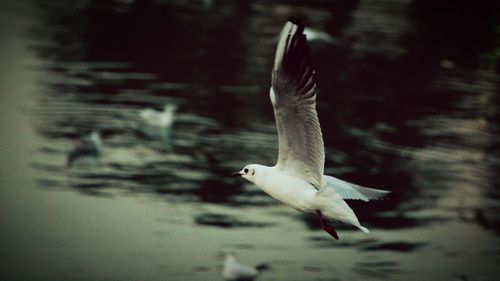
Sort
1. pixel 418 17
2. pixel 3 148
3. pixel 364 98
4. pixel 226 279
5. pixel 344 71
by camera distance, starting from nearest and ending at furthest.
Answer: pixel 226 279
pixel 3 148
pixel 364 98
pixel 344 71
pixel 418 17

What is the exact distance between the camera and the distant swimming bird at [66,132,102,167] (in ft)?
39.4

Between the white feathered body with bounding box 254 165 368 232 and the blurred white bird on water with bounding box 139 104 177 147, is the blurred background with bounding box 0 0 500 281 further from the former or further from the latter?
the white feathered body with bounding box 254 165 368 232

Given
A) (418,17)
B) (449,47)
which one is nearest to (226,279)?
(449,47)

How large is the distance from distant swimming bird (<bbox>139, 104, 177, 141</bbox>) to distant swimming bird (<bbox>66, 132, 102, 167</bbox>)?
3.35 feet

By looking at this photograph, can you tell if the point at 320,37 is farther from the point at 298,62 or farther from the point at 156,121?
the point at 298,62

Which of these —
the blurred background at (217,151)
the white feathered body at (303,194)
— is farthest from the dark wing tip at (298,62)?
the blurred background at (217,151)

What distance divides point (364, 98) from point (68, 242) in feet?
24.1

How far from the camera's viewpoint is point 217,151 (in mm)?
12758

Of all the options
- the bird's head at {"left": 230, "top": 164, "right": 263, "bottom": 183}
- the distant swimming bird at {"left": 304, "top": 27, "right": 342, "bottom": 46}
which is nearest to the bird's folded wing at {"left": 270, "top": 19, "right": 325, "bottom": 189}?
the bird's head at {"left": 230, "top": 164, "right": 263, "bottom": 183}

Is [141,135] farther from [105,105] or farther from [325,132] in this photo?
[325,132]

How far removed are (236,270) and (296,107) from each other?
4.54 meters

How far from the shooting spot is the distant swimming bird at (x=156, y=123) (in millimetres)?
12914

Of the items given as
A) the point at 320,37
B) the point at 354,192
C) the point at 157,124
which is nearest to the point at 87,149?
the point at 157,124

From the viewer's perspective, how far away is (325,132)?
14.2 m
